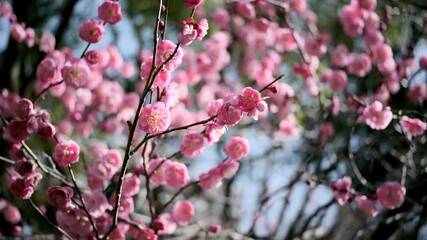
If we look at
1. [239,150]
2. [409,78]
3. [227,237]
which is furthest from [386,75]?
[239,150]

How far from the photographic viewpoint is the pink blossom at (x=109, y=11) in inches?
86.1

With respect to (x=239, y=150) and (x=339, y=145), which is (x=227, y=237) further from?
(x=339, y=145)

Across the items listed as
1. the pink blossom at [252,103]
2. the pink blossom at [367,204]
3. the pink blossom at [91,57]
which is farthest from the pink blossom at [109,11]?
the pink blossom at [367,204]

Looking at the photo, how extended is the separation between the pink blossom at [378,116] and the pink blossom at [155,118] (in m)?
1.12

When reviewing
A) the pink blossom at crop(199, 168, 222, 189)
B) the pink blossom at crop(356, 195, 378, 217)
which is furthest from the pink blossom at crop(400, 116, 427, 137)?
the pink blossom at crop(199, 168, 222, 189)

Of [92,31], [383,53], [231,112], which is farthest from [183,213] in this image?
[383,53]

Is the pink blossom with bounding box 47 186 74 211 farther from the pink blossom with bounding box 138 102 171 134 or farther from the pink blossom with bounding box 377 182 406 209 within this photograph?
the pink blossom with bounding box 377 182 406 209

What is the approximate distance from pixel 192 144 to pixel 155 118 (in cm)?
52

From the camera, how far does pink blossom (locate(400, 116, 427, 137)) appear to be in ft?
8.11

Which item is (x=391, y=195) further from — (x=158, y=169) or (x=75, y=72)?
(x=75, y=72)

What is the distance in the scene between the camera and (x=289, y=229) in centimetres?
334

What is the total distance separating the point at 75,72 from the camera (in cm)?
229

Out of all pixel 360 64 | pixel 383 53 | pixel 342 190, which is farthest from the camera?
pixel 360 64

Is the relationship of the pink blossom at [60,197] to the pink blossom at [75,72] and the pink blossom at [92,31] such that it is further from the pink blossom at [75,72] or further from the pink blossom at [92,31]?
the pink blossom at [92,31]
